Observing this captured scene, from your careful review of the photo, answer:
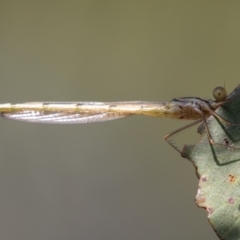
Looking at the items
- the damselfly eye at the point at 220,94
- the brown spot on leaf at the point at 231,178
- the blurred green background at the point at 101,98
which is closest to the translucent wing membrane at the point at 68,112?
the damselfly eye at the point at 220,94

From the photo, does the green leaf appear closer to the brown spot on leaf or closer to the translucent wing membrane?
the brown spot on leaf

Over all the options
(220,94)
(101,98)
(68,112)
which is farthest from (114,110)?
(101,98)

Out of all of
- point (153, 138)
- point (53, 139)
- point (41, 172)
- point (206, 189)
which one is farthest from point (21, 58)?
point (206, 189)

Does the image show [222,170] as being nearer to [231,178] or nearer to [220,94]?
[231,178]

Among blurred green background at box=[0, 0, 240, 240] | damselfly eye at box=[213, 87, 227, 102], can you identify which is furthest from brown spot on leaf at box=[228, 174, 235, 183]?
blurred green background at box=[0, 0, 240, 240]

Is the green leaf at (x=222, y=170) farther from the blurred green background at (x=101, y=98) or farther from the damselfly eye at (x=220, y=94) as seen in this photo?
the blurred green background at (x=101, y=98)

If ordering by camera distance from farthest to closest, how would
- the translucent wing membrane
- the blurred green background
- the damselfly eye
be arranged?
the blurred green background → the translucent wing membrane → the damselfly eye
